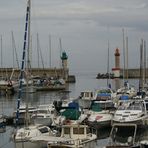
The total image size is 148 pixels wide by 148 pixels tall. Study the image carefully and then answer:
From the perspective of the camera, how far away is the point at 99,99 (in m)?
52.7

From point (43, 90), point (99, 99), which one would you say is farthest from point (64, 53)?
point (99, 99)

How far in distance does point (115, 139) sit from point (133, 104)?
6.98 meters

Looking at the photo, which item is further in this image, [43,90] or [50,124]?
[43,90]

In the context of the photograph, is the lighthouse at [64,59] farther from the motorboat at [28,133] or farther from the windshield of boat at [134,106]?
the motorboat at [28,133]

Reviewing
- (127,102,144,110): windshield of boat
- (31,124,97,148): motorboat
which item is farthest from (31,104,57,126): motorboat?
(31,124,97,148): motorboat

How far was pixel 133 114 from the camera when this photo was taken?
3778cm

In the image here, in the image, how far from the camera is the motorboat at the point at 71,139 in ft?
89.8

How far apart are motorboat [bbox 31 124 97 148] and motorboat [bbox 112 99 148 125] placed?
747cm

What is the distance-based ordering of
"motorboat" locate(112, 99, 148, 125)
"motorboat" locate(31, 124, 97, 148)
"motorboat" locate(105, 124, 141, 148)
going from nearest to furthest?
1. "motorboat" locate(31, 124, 97, 148)
2. "motorboat" locate(105, 124, 141, 148)
3. "motorboat" locate(112, 99, 148, 125)

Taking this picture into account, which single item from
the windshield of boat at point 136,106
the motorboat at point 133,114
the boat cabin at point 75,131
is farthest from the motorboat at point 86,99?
the boat cabin at point 75,131

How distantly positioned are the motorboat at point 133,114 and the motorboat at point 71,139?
747cm

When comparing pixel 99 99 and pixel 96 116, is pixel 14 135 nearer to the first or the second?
pixel 96 116

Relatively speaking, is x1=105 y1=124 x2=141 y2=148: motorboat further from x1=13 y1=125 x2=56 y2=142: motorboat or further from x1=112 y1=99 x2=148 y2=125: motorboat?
x1=13 y1=125 x2=56 y2=142: motorboat

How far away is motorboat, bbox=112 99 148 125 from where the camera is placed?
37094 mm
